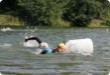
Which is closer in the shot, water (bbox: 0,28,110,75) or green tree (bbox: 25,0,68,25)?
water (bbox: 0,28,110,75)

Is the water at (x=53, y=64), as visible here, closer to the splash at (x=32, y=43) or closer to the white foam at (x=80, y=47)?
the white foam at (x=80, y=47)

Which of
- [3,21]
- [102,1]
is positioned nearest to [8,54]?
[3,21]

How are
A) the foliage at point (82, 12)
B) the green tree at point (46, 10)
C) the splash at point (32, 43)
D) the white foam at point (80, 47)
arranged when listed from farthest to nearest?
the foliage at point (82, 12) < the green tree at point (46, 10) < the splash at point (32, 43) < the white foam at point (80, 47)

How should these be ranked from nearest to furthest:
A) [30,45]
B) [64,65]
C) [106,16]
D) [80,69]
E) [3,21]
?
[80,69]
[64,65]
[30,45]
[3,21]
[106,16]

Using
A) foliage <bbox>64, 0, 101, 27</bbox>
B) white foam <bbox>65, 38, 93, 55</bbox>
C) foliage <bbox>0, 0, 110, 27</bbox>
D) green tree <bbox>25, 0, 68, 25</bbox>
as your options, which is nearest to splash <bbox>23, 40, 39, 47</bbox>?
white foam <bbox>65, 38, 93, 55</bbox>

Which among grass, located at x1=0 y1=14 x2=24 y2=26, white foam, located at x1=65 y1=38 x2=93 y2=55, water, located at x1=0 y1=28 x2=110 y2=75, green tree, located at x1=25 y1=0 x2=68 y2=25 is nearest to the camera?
water, located at x1=0 y1=28 x2=110 y2=75

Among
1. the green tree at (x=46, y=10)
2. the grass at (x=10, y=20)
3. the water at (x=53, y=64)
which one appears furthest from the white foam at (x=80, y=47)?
the green tree at (x=46, y=10)

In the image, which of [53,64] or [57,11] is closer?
[53,64]

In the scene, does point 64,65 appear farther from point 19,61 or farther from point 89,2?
point 89,2

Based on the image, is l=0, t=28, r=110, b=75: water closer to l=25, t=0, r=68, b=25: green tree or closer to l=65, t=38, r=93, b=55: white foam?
l=65, t=38, r=93, b=55: white foam

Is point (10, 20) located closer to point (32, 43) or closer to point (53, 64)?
point (32, 43)

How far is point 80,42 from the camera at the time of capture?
24.2m

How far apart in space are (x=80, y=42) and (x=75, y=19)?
Result: 50949mm

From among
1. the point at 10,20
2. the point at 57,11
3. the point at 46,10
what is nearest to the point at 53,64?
the point at 10,20
